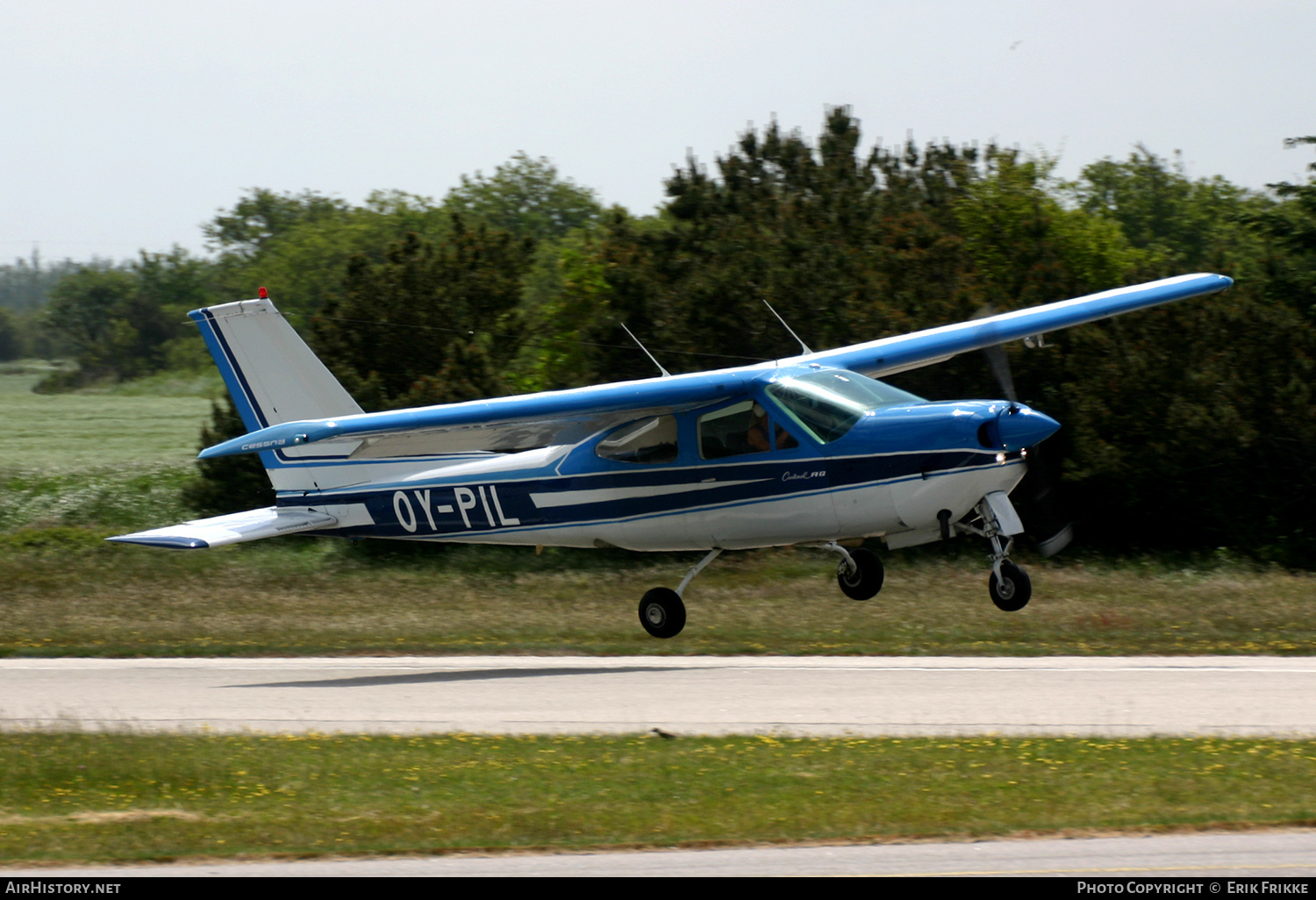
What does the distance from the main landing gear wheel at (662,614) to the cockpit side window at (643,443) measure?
184cm

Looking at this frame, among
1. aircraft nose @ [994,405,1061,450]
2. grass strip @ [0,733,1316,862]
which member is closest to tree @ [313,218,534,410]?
aircraft nose @ [994,405,1061,450]

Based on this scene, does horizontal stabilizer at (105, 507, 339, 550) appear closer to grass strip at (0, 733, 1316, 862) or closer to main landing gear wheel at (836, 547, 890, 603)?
grass strip at (0, 733, 1316, 862)

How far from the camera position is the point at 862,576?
15.8 metres

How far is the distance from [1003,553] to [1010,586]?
1.11 ft

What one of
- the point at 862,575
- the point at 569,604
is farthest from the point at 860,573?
the point at 569,604

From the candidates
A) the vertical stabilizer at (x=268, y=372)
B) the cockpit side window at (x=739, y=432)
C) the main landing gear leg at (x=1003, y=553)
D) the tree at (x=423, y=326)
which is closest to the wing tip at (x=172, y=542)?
the vertical stabilizer at (x=268, y=372)

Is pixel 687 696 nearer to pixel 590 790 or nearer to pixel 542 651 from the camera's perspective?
pixel 590 790

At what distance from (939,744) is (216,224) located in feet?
318

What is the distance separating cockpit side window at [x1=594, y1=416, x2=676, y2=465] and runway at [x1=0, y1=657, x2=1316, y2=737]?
8.16 ft

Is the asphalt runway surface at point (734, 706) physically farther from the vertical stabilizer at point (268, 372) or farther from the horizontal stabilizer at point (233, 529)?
the vertical stabilizer at point (268, 372)

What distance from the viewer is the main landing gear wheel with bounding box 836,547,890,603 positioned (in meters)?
15.7

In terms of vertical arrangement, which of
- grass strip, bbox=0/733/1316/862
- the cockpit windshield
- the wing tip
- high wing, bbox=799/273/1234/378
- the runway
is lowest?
the runway
